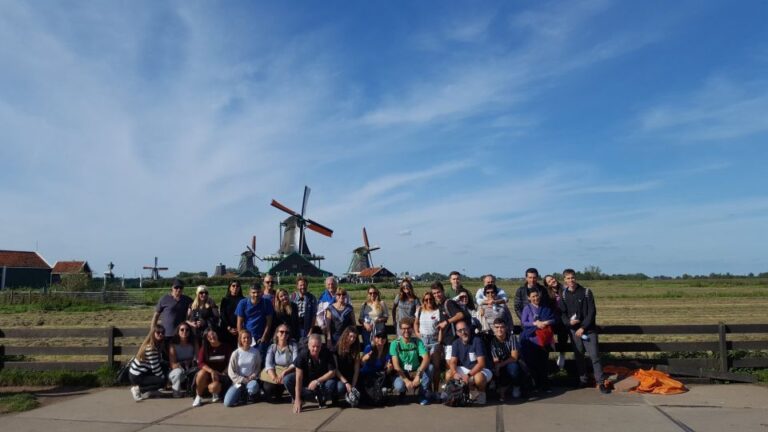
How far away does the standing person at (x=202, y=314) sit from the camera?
24.3ft

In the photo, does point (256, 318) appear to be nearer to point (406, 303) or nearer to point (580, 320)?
point (406, 303)

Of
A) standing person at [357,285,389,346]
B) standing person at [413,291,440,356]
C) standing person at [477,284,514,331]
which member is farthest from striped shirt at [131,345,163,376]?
standing person at [477,284,514,331]

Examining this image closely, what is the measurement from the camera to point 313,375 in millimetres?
6504

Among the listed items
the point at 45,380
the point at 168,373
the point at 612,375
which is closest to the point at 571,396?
the point at 612,375

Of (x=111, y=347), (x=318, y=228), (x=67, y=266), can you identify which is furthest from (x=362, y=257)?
(x=111, y=347)

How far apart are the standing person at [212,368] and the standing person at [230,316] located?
0.17 meters

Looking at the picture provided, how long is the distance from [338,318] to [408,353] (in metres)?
1.11

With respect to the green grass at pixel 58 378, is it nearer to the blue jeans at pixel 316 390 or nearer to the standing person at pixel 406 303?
the blue jeans at pixel 316 390

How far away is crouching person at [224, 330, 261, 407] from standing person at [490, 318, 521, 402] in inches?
121

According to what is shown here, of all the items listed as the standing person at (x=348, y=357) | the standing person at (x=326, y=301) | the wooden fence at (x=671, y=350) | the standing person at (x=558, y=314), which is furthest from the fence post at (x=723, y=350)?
the standing person at (x=326, y=301)

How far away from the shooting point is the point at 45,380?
7777 millimetres

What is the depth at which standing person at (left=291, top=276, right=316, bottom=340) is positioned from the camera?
7.75m

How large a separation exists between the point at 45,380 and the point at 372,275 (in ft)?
238

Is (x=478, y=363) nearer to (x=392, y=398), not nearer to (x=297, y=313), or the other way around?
(x=392, y=398)
